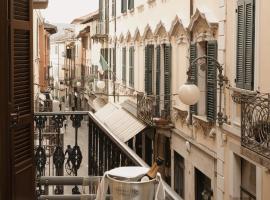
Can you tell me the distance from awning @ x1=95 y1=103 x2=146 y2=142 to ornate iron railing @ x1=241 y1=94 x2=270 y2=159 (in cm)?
702

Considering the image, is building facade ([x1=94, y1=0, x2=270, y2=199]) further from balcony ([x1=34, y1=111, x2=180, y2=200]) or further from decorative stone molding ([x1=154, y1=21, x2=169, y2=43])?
balcony ([x1=34, y1=111, x2=180, y2=200])

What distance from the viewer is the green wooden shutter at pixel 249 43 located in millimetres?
10898

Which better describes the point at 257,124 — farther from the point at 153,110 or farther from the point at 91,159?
the point at 153,110

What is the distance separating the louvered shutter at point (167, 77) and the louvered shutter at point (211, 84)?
11.9 ft

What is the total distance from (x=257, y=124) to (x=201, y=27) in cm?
534

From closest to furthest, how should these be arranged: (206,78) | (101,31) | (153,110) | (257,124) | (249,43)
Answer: (257,124) → (249,43) → (206,78) → (153,110) → (101,31)

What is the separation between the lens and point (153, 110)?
59.4 ft

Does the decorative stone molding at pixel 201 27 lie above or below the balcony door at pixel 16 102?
above

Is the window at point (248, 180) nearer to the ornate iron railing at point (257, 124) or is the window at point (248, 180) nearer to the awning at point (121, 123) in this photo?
the ornate iron railing at point (257, 124)

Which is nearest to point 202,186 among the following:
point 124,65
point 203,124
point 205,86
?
point 203,124

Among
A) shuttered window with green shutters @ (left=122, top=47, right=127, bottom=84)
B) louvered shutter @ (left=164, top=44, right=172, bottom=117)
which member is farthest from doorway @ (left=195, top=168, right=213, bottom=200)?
shuttered window with green shutters @ (left=122, top=47, right=127, bottom=84)

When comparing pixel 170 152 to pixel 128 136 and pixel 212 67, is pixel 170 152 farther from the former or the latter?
pixel 212 67

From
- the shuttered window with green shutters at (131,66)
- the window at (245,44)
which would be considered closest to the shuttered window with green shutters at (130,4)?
the shuttered window with green shutters at (131,66)

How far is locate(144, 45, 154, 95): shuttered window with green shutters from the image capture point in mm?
20191
